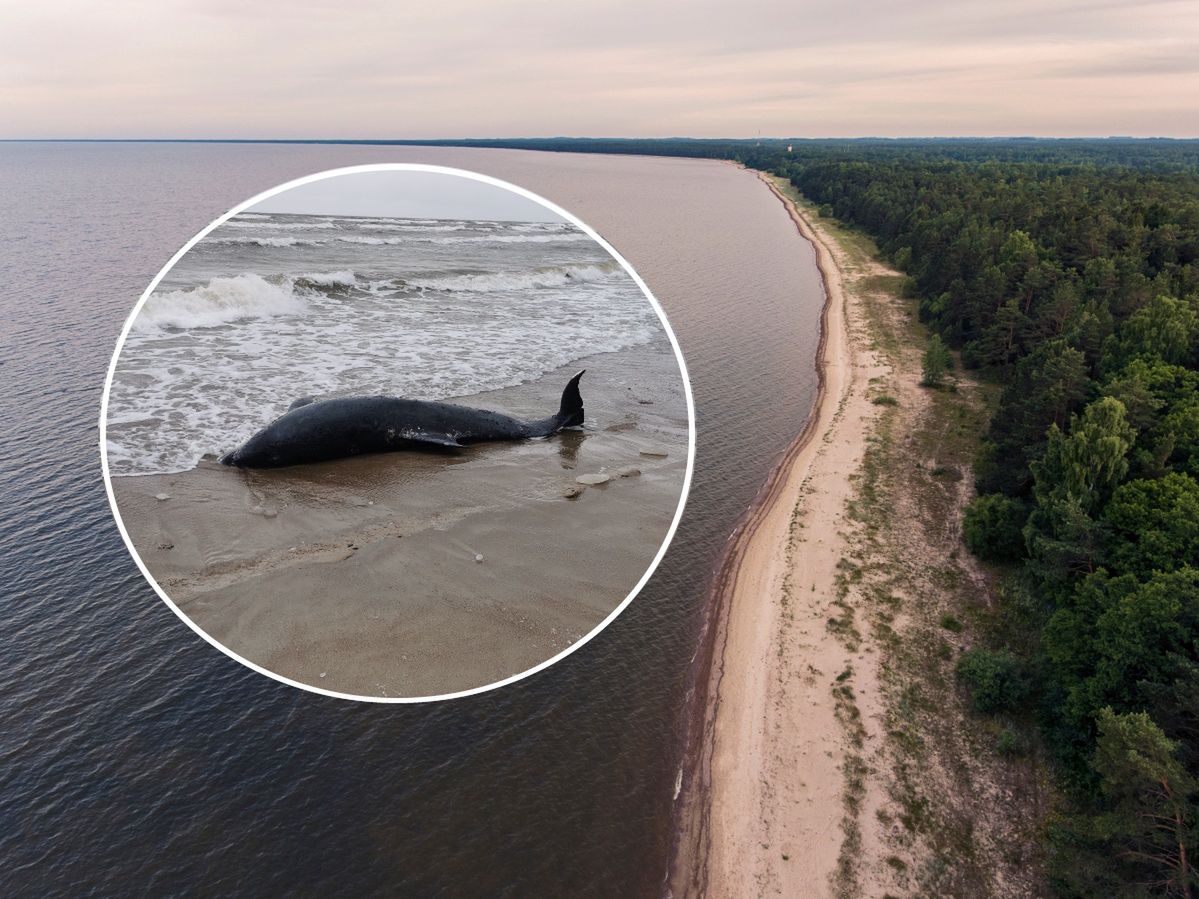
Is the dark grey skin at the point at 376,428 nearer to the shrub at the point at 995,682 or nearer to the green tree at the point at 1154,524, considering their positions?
the shrub at the point at 995,682

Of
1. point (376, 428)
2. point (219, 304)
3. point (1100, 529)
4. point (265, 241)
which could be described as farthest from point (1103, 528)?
point (219, 304)

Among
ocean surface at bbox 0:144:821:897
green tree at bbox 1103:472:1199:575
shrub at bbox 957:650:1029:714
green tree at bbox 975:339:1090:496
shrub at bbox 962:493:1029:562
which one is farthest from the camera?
green tree at bbox 975:339:1090:496

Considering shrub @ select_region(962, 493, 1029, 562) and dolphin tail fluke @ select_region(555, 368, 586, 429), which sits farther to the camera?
shrub @ select_region(962, 493, 1029, 562)

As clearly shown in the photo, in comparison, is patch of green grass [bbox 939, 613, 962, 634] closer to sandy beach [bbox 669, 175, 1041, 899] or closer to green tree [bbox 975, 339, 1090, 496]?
sandy beach [bbox 669, 175, 1041, 899]

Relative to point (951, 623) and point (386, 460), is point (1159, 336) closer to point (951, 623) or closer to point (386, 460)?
point (951, 623)

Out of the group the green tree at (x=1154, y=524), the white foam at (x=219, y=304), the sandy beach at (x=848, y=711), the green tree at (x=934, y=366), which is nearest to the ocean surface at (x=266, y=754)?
the sandy beach at (x=848, y=711)

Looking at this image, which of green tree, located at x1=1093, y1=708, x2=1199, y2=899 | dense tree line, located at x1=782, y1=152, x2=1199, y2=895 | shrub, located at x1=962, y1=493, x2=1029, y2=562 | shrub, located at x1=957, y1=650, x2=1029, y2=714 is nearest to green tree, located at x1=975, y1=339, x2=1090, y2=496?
dense tree line, located at x1=782, y1=152, x2=1199, y2=895

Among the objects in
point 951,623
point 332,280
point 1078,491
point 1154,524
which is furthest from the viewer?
point 951,623
